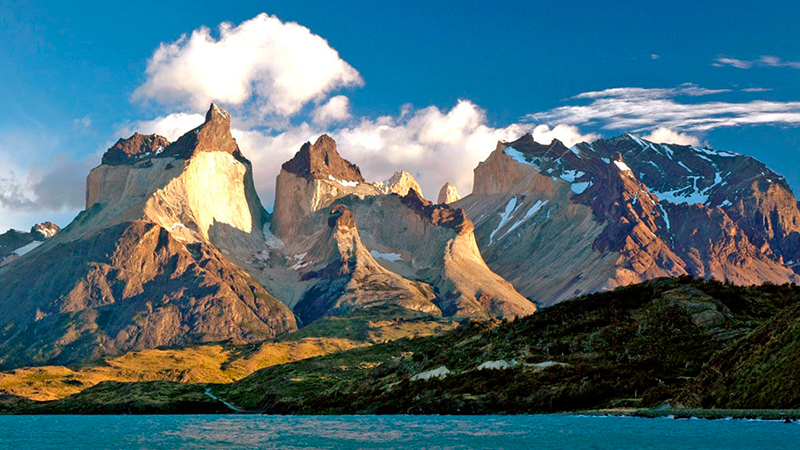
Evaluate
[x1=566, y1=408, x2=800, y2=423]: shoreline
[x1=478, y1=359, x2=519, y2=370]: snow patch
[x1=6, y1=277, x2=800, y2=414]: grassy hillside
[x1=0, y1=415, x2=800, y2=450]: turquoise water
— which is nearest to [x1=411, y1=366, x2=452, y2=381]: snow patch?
[x1=6, y1=277, x2=800, y2=414]: grassy hillside

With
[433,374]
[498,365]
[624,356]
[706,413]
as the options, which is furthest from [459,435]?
[433,374]

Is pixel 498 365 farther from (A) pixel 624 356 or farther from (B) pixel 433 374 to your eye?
(A) pixel 624 356

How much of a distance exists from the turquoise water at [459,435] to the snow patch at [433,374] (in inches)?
930

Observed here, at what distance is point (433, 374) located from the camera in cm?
19150

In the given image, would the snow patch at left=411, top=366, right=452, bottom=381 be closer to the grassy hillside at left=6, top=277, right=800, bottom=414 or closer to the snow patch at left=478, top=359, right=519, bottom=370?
the grassy hillside at left=6, top=277, right=800, bottom=414

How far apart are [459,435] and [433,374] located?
237 feet

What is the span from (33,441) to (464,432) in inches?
3274

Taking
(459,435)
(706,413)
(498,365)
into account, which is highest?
(498,365)

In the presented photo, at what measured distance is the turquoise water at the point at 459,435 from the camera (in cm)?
9306

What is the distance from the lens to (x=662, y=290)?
182875 mm

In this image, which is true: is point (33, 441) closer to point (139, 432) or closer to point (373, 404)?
point (139, 432)

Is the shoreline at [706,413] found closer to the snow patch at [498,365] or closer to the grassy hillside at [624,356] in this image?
the grassy hillside at [624,356]

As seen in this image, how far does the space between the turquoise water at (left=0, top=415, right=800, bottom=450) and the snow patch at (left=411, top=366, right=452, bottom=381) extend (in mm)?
23615

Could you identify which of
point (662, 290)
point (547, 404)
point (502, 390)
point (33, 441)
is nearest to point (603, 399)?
point (547, 404)
